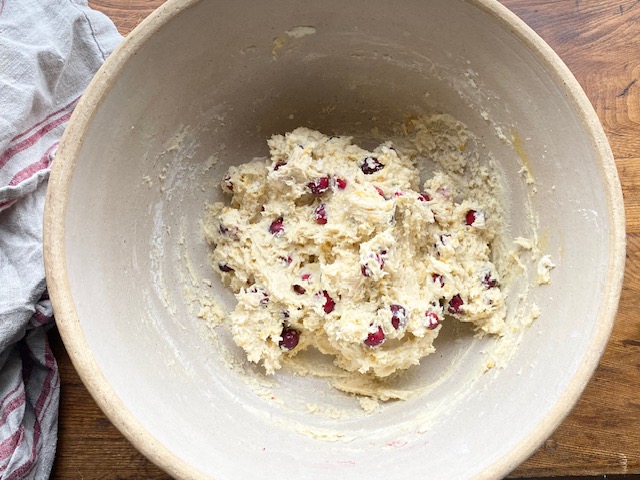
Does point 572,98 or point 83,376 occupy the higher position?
point 572,98

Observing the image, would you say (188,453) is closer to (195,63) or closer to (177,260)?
(177,260)

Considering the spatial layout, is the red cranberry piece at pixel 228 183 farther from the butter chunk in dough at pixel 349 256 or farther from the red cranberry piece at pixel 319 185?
the red cranberry piece at pixel 319 185

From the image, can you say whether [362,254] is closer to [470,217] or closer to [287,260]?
[287,260]

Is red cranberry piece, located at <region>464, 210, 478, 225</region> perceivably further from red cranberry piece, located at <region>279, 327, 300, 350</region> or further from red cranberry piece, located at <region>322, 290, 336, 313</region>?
red cranberry piece, located at <region>279, 327, 300, 350</region>

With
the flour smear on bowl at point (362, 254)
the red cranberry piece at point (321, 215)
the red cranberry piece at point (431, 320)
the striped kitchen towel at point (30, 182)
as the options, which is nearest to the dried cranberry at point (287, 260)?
the flour smear on bowl at point (362, 254)

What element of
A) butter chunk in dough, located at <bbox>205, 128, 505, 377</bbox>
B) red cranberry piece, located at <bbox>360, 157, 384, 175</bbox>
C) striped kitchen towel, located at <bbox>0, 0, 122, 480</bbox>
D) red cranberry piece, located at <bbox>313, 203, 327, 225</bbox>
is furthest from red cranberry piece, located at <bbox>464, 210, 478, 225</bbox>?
striped kitchen towel, located at <bbox>0, 0, 122, 480</bbox>

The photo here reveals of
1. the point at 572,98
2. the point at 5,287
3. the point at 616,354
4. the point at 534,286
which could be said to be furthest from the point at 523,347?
the point at 5,287
